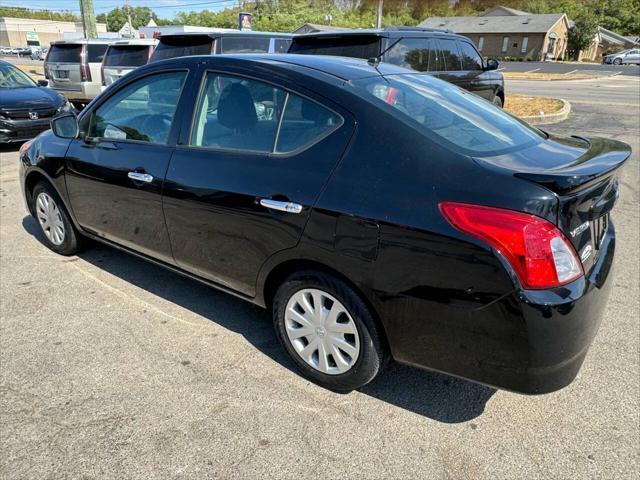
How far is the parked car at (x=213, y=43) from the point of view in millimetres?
8422

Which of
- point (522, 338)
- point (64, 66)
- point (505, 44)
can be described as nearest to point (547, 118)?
point (522, 338)

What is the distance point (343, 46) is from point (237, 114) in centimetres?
470

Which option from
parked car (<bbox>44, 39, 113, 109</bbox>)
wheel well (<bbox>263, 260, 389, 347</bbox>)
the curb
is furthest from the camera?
parked car (<bbox>44, 39, 113, 109</bbox>)

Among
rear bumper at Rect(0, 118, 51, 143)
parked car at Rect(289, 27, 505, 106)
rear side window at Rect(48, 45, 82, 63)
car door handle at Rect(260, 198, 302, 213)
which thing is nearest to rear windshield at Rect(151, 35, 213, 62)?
parked car at Rect(289, 27, 505, 106)

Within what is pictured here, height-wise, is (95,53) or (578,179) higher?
(578,179)

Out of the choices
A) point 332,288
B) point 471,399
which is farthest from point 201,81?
point 471,399

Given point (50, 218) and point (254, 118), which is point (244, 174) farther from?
point (50, 218)

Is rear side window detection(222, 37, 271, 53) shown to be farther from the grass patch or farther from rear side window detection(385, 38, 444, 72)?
the grass patch

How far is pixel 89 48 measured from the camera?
12.5 m

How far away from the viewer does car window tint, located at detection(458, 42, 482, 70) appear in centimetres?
865

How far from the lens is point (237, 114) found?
294 centimetres

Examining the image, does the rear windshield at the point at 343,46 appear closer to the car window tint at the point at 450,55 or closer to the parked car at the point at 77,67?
the car window tint at the point at 450,55

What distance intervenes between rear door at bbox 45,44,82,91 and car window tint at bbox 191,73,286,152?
1132cm

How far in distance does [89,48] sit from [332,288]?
12.7 metres
